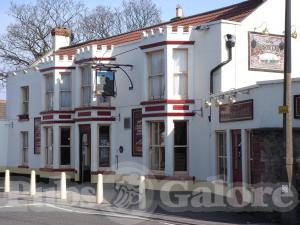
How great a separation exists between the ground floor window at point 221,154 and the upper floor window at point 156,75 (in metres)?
3.07

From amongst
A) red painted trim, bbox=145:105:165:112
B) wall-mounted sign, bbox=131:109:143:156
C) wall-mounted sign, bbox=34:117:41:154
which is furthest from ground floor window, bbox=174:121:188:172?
wall-mounted sign, bbox=34:117:41:154

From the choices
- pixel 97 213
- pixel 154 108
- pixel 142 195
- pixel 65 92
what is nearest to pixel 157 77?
pixel 154 108

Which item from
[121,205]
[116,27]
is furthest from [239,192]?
[116,27]

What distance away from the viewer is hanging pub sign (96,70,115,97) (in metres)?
23.5

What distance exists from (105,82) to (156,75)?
10.3 feet

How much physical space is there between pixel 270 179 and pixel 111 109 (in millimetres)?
10994

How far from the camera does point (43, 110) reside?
89.6 ft

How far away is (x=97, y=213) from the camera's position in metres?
15.7

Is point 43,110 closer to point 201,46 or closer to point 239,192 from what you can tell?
point 201,46

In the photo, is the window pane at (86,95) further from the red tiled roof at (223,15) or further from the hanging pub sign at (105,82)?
the red tiled roof at (223,15)

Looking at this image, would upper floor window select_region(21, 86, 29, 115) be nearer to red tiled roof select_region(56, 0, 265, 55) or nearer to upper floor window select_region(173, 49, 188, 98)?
red tiled roof select_region(56, 0, 265, 55)

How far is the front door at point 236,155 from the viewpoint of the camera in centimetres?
1759

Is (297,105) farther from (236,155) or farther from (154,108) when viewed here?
(154,108)

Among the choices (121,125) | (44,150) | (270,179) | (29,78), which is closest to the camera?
(270,179)
